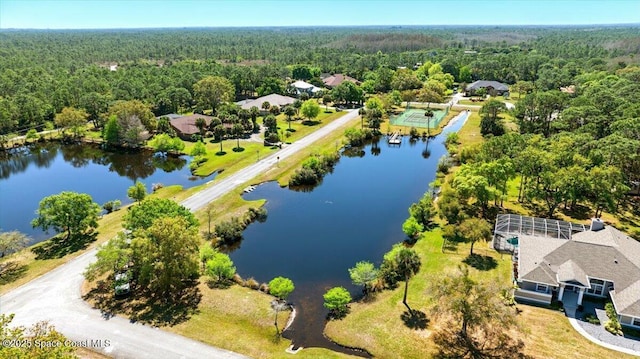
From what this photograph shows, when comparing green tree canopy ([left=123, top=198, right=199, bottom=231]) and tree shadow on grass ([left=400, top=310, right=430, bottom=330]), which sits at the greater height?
green tree canopy ([left=123, top=198, right=199, bottom=231])

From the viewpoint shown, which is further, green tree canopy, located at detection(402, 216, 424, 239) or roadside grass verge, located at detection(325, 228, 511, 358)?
green tree canopy, located at detection(402, 216, 424, 239)

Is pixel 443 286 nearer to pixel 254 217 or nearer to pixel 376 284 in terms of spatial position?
pixel 376 284

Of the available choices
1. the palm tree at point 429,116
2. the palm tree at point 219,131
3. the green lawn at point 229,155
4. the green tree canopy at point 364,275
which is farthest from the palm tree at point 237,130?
the green tree canopy at point 364,275

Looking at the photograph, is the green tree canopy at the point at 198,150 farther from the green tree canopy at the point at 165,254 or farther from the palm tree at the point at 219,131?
the green tree canopy at the point at 165,254

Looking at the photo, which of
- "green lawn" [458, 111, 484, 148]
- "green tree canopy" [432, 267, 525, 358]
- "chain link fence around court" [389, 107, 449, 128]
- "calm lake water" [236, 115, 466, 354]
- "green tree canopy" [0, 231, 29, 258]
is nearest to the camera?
"green tree canopy" [432, 267, 525, 358]

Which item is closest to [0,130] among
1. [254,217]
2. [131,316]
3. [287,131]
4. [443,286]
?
[287,131]

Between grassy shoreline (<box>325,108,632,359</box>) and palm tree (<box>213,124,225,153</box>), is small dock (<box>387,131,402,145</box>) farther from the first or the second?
grassy shoreline (<box>325,108,632,359</box>)

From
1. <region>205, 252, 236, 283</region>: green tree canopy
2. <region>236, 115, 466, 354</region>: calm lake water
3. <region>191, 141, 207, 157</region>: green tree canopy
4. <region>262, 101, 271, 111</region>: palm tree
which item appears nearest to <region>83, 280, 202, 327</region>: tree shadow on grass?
<region>205, 252, 236, 283</region>: green tree canopy
